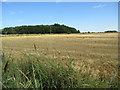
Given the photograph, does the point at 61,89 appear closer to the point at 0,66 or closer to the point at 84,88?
the point at 84,88

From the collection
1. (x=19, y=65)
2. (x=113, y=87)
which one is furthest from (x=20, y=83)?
(x=113, y=87)

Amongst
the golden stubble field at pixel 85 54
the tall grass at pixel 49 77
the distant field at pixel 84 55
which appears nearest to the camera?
the tall grass at pixel 49 77

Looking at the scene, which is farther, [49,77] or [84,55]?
[84,55]

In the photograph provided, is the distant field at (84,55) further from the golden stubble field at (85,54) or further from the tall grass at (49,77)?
the tall grass at (49,77)

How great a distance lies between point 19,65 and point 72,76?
845 millimetres

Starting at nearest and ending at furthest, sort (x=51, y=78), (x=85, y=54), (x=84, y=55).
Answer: (x=51, y=78), (x=84, y=55), (x=85, y=54)

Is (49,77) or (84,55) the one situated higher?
(49,77)

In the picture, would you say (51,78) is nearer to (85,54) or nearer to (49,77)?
(49,77)

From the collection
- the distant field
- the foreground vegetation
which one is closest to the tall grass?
the foreground vegetation

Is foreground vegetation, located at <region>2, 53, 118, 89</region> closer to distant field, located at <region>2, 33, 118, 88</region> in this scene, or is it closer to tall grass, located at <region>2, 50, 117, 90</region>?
tall grass, located at <region>2, 50, 117, 90</region>

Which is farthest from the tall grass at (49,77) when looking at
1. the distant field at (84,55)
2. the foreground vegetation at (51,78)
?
the distant field at (84,55)

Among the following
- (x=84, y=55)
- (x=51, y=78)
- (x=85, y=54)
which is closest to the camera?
(x=51, y=78)

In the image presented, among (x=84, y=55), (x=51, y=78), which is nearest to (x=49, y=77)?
(x=51, y=78)

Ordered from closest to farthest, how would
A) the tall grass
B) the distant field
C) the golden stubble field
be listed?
1. the tall grass
2. the distant field
3. the golden stubble field
